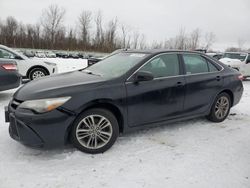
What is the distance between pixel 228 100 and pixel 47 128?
3728 mm

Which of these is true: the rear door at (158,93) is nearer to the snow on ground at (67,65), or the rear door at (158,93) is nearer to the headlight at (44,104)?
the headlight at (44,104)

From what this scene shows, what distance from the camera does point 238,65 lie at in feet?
40.1

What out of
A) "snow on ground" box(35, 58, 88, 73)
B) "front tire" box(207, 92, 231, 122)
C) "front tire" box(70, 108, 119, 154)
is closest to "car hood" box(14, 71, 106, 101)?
"front tire" box(70, 108, 119, 154)

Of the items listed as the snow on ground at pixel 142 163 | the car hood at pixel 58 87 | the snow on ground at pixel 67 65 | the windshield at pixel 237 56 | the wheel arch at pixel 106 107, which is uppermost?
the windshield at pixel 237 56

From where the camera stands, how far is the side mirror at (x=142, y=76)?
3.44 metres

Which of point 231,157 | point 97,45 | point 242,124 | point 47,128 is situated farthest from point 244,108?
point 97,45

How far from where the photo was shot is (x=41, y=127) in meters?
2.88

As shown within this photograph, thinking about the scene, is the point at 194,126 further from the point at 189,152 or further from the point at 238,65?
the point at 238,65

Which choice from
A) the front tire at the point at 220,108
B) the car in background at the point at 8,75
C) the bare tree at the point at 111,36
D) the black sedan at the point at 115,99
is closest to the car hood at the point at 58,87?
the black sedan at the point at 115,99

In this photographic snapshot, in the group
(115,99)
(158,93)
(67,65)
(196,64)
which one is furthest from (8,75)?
(67,65)

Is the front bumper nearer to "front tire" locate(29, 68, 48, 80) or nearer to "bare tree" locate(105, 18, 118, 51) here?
"front tire" locate(29, 68, 48, 80)

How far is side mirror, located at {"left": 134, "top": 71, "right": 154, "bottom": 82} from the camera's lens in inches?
135

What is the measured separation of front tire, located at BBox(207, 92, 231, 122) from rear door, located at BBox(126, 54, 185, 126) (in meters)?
1.04

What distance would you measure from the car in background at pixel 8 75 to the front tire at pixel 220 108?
4.71 m
